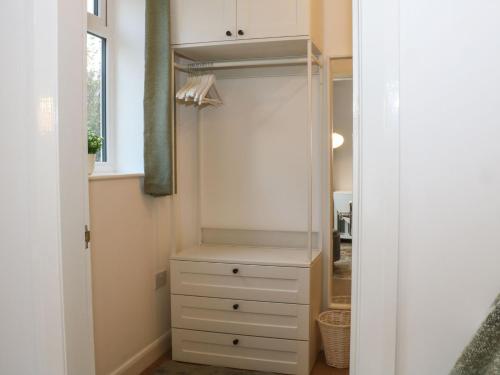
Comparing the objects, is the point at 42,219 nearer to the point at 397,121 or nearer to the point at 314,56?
the point at 397,121

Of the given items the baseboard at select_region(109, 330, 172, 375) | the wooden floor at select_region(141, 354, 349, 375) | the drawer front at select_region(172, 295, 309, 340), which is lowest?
the wooden floor at select_region(141, 354, 349, 375)

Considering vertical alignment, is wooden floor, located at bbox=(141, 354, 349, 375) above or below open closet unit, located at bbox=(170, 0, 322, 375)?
below

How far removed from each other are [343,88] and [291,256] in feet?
3.55

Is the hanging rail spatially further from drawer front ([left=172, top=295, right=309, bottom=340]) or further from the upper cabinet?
drawer front ([left=172, top=295, right=309, bottom=340])

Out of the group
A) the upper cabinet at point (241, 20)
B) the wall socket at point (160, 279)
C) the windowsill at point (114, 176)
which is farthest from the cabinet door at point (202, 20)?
the wall socket at point (160, 279)

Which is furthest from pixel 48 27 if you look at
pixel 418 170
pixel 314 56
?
pixel 314 56

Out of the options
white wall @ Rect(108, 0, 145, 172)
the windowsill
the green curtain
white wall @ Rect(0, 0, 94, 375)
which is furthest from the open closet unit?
white wall @ Rect(0, 0, 94, 375)

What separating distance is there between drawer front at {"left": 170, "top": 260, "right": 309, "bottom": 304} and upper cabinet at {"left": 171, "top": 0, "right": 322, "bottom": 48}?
50.5 inches

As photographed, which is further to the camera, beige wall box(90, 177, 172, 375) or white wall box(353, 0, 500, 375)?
beige wall box(90, 177, 172, 375)

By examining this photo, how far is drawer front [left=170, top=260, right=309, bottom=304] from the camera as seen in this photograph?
279 cm

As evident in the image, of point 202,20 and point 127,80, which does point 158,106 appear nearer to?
point 127,80

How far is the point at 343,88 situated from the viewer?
10.2 ft

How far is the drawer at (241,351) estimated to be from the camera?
2811mm

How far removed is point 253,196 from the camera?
3324mm
